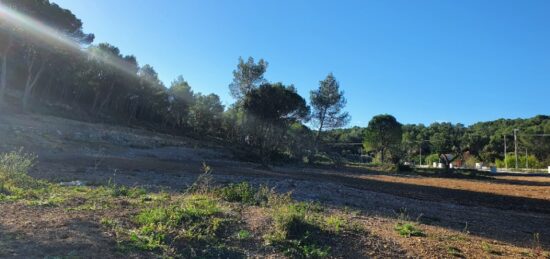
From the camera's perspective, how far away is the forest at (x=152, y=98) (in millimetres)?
37806

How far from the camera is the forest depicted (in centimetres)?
3781

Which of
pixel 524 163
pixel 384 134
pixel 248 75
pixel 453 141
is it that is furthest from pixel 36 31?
pixel 453 141

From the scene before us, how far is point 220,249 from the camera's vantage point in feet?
17.0

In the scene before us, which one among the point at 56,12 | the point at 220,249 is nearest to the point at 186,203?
the point at 220,249

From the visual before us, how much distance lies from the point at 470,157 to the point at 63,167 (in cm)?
8723

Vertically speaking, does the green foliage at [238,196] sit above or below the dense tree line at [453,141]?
below

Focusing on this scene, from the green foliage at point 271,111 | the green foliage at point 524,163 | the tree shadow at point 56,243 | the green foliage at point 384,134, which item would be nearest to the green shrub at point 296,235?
the tree shadow at point 56,243

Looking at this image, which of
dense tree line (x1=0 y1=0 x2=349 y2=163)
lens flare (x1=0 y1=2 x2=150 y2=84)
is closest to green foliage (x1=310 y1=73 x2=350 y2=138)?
dense tree line (x1=0 y1=0 x2=349 y2=163)

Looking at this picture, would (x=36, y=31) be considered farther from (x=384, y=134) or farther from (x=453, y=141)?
(x=453, y=141)

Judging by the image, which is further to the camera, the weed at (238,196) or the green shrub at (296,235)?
the weed at (238,196)

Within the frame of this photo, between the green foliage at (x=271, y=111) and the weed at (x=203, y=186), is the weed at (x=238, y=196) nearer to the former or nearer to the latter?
the weed at (x=203, y=186)

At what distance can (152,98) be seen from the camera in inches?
2837

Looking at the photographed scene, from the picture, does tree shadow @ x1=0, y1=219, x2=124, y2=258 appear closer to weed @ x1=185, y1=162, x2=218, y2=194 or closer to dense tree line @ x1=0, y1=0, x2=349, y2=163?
weed @ x1=185, y1=162, x2=218, y2=194

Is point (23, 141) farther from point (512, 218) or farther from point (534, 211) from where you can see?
point (534, 211)
